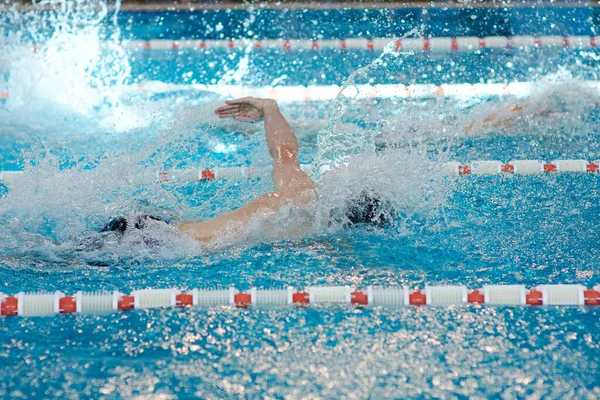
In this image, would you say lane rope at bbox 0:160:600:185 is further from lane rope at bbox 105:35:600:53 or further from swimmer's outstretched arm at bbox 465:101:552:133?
lane rope at bbox 105:35:600:53

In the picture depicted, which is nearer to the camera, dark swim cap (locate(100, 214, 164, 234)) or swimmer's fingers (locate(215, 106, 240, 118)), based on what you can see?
dark swim cap (locate(100, 214, 164, 234))

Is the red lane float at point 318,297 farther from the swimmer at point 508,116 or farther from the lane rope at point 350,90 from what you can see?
the lane rope at point 350,90

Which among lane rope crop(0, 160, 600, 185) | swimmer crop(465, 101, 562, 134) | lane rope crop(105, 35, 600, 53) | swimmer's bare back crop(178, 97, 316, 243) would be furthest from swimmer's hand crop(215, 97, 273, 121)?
lane rope crop(105, 35, 600, 53)

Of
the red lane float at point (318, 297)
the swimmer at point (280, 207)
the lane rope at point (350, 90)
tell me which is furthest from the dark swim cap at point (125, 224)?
the lane rope at point (350, 90)

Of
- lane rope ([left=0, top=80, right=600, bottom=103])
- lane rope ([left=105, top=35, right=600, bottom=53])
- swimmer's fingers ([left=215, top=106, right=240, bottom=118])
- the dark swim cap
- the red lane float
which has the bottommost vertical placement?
the red lane float

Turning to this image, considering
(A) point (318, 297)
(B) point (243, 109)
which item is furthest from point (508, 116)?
(A) point (318, 297)

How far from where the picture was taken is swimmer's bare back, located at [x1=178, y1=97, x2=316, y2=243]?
2.43 meters

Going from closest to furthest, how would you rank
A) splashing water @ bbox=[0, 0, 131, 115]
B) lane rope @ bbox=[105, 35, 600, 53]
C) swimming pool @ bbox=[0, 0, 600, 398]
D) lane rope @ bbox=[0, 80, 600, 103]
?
swimming pool @ bbox=[0, 0, 600, 398] → splashing water @ bbox=[0, 0, 131, 115] → lane rope @ bbox=[0, 80, 600, 103] → lane rope @ bbox=[105, 35, 600, 53]

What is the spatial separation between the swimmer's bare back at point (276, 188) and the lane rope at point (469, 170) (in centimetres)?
56

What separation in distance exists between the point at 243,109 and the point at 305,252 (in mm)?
786

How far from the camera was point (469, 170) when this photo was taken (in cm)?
338

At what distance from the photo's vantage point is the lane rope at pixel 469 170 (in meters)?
3.36

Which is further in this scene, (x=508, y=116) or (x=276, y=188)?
(x=508, y=116)

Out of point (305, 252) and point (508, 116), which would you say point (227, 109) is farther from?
point (508, 116)
